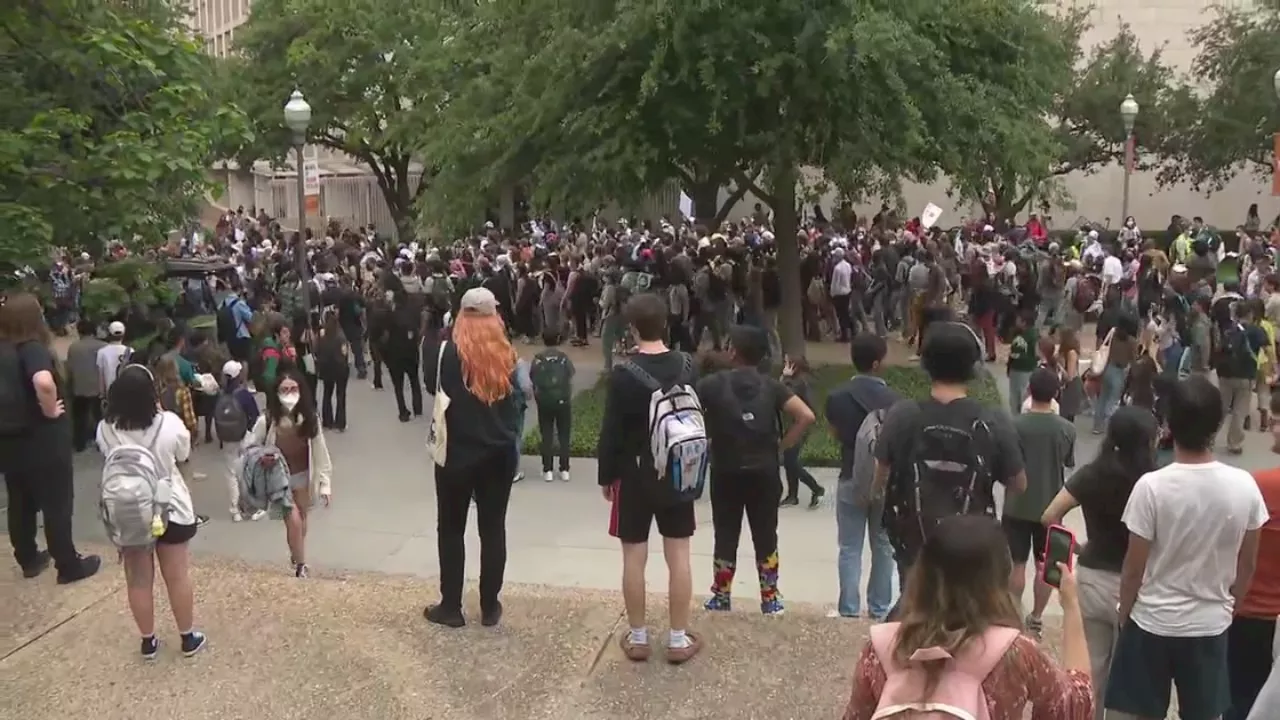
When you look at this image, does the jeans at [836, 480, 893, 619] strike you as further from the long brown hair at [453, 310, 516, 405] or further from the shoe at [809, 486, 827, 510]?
the shoe at [809, 486, 827, 510]

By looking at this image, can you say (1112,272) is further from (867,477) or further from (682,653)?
(682,653)

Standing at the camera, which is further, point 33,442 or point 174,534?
point 33,442

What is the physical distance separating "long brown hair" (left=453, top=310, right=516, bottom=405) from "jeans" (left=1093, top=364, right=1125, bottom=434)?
333 inches

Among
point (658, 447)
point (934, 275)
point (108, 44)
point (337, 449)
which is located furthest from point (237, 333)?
point (658, 447)

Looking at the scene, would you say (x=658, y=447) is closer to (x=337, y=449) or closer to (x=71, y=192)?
(x=71, y=192)

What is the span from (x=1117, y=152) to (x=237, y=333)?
1143 inches

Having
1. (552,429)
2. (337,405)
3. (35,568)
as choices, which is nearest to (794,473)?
(552,429)

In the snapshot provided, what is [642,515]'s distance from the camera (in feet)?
16.7

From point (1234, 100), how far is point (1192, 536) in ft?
104

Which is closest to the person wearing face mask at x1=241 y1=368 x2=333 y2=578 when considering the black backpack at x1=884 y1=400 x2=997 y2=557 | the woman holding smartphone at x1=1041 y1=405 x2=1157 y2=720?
the black backpack at x1=884 y1=400 x2=997 y2=557

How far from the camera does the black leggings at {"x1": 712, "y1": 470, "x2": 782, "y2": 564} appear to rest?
18.8ft

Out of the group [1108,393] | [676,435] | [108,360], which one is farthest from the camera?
[1108,393]

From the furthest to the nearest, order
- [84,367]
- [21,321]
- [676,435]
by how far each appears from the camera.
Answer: [84,367] < [21,321] < [676,435]

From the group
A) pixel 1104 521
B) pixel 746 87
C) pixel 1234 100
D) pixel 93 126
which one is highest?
pixel 1234 100
